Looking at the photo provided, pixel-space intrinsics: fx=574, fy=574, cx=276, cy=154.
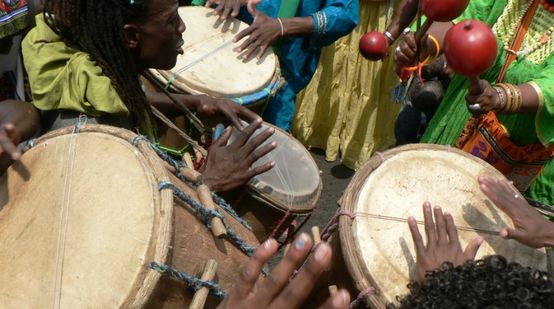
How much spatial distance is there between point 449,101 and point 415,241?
1125mm

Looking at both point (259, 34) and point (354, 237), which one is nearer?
point (354, 237)

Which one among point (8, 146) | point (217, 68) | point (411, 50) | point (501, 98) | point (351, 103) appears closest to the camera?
point (8, 146)

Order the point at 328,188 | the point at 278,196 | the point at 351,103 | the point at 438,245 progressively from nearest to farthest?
1. the point at 438,245
2. the point at 278,196
3. the point at 328,188
4. the point at 351,103

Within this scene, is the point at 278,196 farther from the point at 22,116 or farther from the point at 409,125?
the point at 409,125

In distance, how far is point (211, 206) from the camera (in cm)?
147

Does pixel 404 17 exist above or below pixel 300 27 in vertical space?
above

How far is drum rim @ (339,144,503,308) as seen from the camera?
1.52 meters

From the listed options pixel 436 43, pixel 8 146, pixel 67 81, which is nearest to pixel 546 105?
pixel 436 43

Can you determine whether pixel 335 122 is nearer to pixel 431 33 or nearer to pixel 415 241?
pixel 431 33

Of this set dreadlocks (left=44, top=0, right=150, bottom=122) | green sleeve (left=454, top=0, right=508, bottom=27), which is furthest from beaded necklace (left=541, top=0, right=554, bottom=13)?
dreadlocks (left=44, top=0, right=150, bottom=122)

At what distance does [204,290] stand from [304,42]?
2.01 m

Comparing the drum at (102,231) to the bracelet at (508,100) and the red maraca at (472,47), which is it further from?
the bracelet at (508,100)

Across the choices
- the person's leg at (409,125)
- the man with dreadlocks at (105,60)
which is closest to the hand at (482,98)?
the man with dreadlocks at (105,60)

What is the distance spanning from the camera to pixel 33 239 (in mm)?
1364
